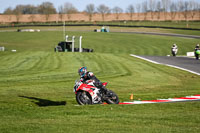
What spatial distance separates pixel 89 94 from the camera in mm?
12703

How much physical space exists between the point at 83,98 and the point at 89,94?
0.28 meters

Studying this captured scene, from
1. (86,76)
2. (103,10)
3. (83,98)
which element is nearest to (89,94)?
(83,98)

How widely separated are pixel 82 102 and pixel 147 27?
293 ft

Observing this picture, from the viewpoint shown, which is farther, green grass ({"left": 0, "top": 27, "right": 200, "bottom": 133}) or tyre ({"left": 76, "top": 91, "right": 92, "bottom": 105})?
tyre ({"left": 76, "top": 91, "right": 92, "bottom": 105})

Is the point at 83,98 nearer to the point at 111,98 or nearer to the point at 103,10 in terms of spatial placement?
→ the point at 111,98

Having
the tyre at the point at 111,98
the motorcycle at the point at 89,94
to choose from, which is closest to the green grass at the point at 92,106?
the motorcycle at the point at 89,94

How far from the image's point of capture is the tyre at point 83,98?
1271 cm

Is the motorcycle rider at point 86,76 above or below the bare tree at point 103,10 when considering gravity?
below

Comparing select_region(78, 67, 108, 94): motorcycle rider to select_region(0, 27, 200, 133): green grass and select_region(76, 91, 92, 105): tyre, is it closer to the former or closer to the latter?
select_region(76, 91, 92, 105): tyre

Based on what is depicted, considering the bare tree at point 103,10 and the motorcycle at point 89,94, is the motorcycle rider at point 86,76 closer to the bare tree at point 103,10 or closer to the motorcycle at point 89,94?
the motorcycle at point 89,94

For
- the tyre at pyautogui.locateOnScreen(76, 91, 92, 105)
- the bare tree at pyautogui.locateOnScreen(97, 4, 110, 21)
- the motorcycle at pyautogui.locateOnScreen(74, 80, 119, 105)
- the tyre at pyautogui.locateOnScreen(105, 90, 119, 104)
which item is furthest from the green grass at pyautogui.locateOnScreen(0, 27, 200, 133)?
the bare tree at pyautogui.locateOnScreen(97, 4, 110, 21)

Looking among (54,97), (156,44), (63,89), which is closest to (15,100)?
(54,97)

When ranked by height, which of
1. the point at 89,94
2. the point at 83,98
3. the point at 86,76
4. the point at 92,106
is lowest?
the point at 92,106

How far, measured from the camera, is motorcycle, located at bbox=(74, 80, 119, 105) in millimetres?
12555
